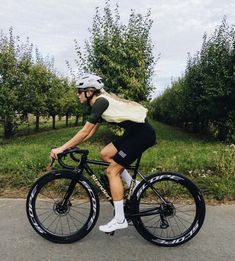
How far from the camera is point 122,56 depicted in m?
14.8

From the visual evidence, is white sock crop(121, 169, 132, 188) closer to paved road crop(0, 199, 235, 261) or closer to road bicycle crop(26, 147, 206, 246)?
road bicycle crop(26, 147, 206, 246)

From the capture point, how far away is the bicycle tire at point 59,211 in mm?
4371

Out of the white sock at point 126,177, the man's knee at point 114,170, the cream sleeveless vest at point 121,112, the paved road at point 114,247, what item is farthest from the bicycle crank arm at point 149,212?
the cream sleeveless vest at point 121,112

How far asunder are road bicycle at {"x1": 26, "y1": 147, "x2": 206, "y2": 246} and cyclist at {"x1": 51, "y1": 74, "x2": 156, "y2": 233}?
0.47ft

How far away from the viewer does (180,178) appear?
4305 millimetres

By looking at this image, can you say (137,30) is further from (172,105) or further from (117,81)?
(172,105)

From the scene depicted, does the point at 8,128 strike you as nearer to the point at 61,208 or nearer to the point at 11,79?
the point at 11,79

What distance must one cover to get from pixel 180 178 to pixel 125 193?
72 centimetres

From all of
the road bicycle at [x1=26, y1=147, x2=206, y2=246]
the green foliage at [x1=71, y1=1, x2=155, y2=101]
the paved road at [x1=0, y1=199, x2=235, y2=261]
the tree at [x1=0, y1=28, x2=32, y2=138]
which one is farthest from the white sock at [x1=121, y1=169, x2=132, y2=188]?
the tree at [x1=0, y1=28, x2=32, y2=138]

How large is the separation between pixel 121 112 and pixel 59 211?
1.47 metres

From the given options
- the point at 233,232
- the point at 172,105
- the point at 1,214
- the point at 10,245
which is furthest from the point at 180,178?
the point at 172,105

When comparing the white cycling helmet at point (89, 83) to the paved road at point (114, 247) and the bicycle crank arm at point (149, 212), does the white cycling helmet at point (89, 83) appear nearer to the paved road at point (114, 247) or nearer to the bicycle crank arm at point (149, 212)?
the bicycle crank arm at point (149, 212)

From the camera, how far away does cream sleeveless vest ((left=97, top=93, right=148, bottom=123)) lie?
165 inches

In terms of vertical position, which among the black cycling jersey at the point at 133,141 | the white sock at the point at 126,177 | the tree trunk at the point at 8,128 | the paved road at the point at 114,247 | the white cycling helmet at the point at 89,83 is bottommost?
the tree trunk at the point at 8,128
